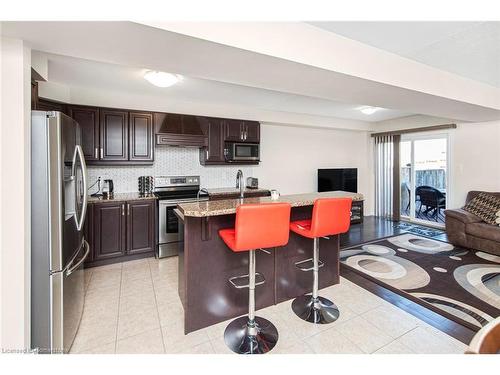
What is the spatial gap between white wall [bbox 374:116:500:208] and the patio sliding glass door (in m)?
0.19

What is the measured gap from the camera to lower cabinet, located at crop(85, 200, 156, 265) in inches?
128

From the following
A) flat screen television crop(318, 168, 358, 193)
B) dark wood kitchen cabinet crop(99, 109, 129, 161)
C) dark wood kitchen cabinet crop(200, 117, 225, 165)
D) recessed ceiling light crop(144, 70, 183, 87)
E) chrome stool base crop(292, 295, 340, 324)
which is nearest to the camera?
chrome stool base crop(292, 295, 340, 324)

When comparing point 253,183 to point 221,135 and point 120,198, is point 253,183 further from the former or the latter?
point 120,198

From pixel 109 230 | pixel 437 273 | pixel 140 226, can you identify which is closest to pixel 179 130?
pixel 140 226

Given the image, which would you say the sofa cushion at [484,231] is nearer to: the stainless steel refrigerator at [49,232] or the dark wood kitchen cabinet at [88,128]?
the stainless steel refrigerator at [49,232]

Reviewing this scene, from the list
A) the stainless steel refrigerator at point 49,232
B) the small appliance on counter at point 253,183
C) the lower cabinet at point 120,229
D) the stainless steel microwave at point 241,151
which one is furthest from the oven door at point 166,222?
the stainless steel refrigerator at point 49,232

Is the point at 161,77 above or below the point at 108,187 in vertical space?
above

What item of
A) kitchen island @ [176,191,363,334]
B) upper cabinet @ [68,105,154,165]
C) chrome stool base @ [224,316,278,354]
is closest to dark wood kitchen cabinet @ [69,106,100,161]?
Result: upper cabinet @ [68,105,154,165]

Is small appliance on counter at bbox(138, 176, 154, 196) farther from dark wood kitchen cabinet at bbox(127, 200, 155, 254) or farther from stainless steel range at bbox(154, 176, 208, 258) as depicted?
dark wood kitchen cabinet at bbox(127, 200, 155, 254)

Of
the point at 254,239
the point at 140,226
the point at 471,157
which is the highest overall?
the point at 471,157

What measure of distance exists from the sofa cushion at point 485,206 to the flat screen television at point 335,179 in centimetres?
225

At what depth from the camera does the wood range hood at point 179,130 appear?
381 centimetres

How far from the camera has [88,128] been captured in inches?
133

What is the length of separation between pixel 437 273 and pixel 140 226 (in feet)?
13.3
